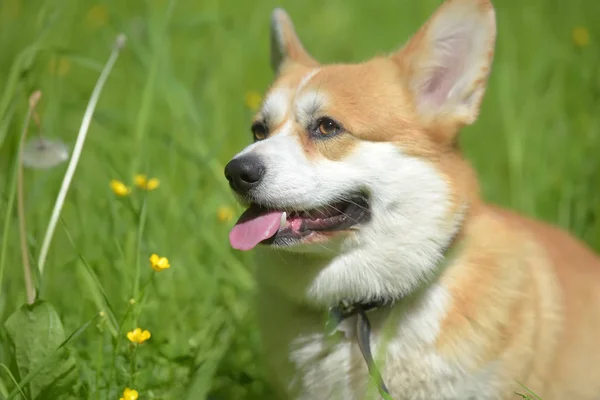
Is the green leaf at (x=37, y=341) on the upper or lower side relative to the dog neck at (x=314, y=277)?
upper

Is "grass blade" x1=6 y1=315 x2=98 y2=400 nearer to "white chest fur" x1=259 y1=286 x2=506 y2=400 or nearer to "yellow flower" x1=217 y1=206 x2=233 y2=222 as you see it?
"white chest fur" x1=259 y1=286 x2=506 y2=400

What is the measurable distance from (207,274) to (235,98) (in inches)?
74.8

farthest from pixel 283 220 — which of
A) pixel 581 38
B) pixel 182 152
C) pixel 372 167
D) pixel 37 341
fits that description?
pixel 581 38

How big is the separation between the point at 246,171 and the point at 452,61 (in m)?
0.88

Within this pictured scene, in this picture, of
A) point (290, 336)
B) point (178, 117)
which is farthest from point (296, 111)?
point (178, 117)

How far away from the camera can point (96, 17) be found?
18.9ft

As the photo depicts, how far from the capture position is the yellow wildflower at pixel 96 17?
5703 mm

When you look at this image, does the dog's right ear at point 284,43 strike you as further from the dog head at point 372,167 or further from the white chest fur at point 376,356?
the white chest fur at point 376,356

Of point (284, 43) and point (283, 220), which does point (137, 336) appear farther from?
point (284, 43)

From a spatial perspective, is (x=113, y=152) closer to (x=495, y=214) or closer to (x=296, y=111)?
(x=296, y=111)

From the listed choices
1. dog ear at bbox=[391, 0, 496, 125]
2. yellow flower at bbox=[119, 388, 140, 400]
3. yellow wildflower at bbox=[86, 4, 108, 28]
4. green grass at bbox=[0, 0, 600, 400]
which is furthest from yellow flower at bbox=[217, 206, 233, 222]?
yellow wildflower at bbox=[86, 4, 108, 28]

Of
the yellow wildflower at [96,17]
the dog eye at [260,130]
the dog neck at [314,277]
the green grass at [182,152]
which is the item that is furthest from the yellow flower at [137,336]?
the yellow wildflower at [96,17]

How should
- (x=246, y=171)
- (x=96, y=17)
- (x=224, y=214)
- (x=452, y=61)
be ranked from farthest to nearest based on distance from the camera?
(x=96, y=17)
(x=224, y=214)
(x=452, y=61)
(x=246, y=171)

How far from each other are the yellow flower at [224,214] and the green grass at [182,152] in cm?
4
